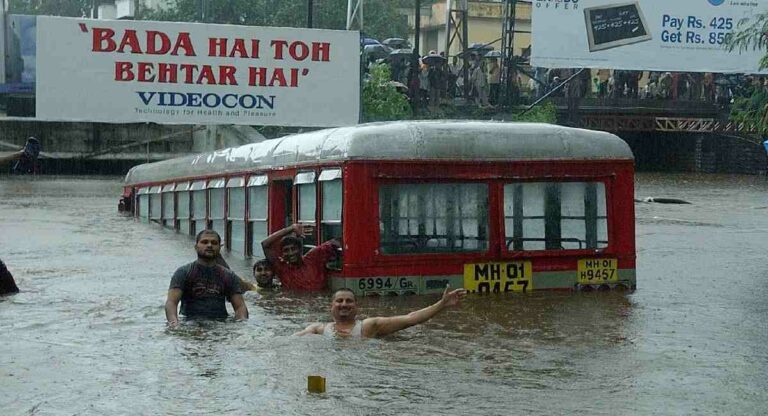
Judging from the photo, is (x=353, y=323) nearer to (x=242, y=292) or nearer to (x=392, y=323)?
(x=392, y=323)

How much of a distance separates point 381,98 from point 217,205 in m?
18.2

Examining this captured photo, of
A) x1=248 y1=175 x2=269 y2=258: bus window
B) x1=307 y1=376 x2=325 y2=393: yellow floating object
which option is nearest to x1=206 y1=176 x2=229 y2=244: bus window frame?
x1=248 y1=175 x2=269 y2=258: bus window

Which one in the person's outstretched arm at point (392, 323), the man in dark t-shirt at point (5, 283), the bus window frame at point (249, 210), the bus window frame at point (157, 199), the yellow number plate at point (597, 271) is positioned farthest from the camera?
the bus window frame at point (157, 199)

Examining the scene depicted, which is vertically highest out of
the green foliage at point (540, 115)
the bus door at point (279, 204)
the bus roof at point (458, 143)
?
the green foliage at point (540, 115)

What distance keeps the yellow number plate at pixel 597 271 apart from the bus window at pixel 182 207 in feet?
36.5

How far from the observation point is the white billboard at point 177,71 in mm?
31969

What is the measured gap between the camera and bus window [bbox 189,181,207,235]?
81.4 feet

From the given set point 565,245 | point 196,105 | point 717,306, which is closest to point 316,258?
point 565,245

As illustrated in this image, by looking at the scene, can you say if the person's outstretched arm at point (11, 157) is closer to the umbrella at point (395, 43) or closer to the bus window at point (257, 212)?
the bus window at point (257, 212)

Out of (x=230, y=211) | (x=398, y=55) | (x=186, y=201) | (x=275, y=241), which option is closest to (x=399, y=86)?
(x=398, y=55)

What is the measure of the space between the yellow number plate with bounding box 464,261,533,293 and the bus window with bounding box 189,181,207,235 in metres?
8.93

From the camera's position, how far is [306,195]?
689 inches

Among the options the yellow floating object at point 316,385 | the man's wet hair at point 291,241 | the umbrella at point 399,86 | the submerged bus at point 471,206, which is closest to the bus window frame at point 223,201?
the submerged bus at point 471,206

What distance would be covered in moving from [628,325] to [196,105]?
1948 centimetres
